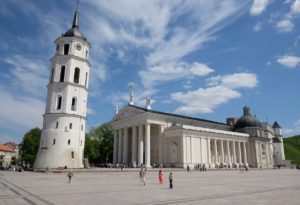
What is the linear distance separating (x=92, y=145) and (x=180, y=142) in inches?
1084

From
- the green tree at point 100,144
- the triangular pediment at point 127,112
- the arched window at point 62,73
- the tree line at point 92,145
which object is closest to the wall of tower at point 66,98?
the arched window at point 62,73

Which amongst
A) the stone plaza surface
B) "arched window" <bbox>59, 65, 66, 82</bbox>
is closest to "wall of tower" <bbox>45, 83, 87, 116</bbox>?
"arched window" <bbox>59, 65, 66, 82</bbox>

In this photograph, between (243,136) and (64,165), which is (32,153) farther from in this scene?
(243,136)

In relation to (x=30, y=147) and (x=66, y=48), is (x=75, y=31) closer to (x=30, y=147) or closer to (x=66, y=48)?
(x=66, y=48)

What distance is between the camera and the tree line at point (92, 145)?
6203cm

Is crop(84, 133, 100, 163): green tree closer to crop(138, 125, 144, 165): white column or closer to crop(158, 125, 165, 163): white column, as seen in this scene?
crop(138, 125, 144, 165): white column

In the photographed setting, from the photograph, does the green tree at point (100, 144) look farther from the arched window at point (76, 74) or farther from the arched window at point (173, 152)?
the arched window at point (76, 74)

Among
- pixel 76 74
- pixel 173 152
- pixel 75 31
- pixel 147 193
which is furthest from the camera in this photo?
pixel 173 152

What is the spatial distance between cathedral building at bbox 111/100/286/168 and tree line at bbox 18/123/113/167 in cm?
825

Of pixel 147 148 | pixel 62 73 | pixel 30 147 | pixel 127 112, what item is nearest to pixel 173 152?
pixel 147 148

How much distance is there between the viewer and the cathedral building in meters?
55.2

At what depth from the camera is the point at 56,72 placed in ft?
142

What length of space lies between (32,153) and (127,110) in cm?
2471

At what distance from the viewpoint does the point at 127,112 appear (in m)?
63.2
